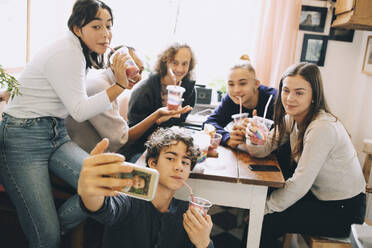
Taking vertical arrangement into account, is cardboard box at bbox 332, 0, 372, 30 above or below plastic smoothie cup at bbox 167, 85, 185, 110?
above

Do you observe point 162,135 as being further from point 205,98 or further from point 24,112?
point 205,98

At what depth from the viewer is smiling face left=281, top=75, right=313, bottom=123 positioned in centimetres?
180

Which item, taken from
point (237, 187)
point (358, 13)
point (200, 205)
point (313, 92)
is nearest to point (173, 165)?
point (200, 205)

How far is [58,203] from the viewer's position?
1959mm

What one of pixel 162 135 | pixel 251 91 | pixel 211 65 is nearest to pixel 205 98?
pixel 211 65

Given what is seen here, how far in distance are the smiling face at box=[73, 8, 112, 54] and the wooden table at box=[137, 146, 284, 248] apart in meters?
0.67

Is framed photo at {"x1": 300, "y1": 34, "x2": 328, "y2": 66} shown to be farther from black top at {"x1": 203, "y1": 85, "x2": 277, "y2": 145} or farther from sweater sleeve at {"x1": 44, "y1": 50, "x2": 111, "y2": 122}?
sweater sleeve at {"x1": 44, "y1": 50, "x2": 111, "y2": 122}

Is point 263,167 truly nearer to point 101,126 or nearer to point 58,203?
point 101,126

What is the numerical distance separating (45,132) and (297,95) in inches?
52.7

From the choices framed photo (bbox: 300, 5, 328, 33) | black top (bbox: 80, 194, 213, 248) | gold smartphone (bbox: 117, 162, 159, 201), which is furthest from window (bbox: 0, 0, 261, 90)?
gold smartphone (bbox: 117, 162, 159, 201)

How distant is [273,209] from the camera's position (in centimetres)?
173

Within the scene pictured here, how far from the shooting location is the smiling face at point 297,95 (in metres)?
1.80

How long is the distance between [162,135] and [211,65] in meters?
2.52

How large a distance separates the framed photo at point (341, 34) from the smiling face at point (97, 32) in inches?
106
